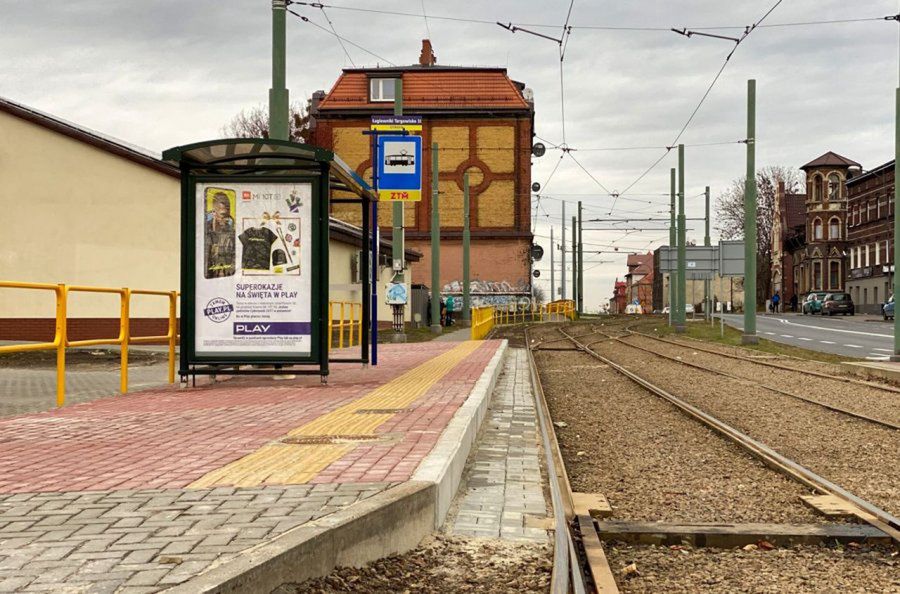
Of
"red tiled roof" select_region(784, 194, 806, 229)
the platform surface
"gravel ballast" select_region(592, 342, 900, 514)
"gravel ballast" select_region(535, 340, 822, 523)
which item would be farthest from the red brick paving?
"red tiled roof" select_region(784, 194, 806, 229)

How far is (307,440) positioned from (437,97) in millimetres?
53597

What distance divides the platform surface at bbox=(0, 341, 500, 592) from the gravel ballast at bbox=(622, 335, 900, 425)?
4.87 m

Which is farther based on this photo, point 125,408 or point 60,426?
point 125,408

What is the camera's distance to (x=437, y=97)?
194 feet

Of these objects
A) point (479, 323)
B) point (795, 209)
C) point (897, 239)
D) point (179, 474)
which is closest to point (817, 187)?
Result: point (795, 209)

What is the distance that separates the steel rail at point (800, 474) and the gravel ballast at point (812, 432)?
156 mm

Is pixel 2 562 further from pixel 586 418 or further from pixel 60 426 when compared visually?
pixel 586 418

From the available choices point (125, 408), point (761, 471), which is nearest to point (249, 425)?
point (125, 408)

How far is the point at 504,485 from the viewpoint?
6559mm

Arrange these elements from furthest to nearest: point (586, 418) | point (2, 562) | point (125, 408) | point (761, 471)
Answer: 1. point (586, 418)
2. point (125, 408)
3. point (761, 471)
4. point (2, 562)

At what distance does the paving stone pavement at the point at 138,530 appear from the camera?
11.5 ft

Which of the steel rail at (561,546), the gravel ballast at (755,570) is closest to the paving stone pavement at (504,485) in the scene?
the steel rail at (561,546)

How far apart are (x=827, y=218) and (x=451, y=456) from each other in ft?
291

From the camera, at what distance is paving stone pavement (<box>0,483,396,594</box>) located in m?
3.50
